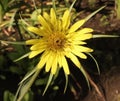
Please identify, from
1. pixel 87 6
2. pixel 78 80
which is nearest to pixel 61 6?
pixel 87 6

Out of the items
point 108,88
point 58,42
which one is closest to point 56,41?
point 58,42

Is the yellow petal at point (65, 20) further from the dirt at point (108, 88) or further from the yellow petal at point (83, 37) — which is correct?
the dirt at point (108, 88)

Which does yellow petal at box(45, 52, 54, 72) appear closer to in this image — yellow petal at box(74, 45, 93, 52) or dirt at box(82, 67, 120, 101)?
yellow petal at box(74, 45, 93, 52)

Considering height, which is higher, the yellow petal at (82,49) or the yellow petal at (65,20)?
the yellow petal at (65,20)

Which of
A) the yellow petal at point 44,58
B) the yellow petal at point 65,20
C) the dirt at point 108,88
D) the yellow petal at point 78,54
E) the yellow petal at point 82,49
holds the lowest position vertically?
the dirt at point 108,88

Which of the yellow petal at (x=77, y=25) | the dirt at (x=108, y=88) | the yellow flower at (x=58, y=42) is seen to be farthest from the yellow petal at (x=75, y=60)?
the dirt at (x=108, y=88)

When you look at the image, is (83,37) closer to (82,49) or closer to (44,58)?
(82,49)

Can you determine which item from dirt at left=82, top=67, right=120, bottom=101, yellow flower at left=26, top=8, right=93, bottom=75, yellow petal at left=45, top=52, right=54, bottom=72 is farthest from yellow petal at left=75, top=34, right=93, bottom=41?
dirt at left=82, top=67, right=120, bottom=101

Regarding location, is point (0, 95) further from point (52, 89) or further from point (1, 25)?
point (1, 25)
